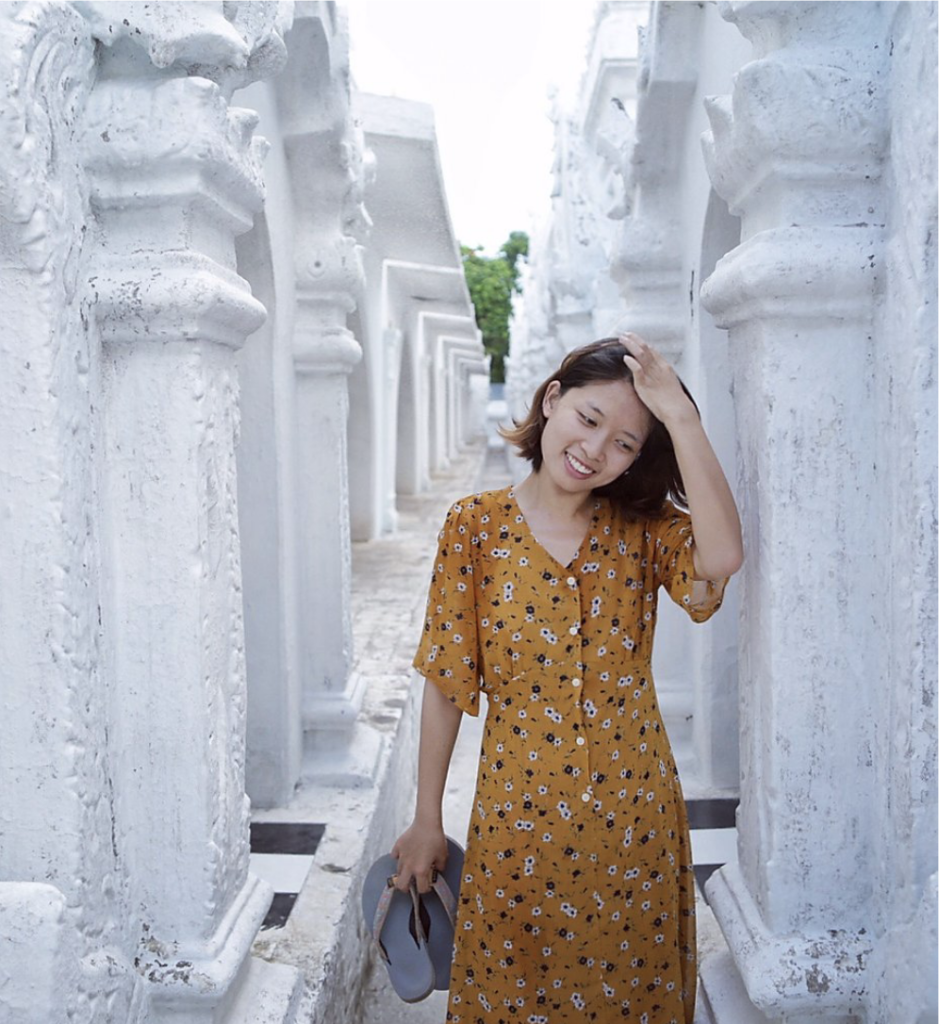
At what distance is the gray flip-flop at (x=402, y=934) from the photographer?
191cm

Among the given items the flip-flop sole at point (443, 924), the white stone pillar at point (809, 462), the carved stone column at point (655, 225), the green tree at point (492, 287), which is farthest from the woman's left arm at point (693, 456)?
the green tree at point (492, 287)

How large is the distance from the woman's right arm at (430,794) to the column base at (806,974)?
593 millimetres

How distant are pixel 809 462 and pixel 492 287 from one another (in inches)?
1194

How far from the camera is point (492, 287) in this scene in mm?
31172

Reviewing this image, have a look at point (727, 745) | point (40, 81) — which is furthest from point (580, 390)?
point (727, 745)

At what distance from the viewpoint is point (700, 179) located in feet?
10.1

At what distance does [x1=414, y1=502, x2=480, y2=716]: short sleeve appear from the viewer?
5.77ft

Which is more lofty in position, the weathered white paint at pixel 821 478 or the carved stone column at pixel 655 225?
the carved stone column at pixel 655 225

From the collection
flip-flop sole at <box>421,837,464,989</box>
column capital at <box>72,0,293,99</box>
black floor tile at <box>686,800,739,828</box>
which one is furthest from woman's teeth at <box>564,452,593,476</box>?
black floor tile at <box>686,800,739,828</box>

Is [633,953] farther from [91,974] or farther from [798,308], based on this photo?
[798,308]

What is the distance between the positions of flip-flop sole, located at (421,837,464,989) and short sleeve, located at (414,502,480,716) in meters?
0.36

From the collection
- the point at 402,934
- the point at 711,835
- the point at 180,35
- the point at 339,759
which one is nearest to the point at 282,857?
the point at 339,759

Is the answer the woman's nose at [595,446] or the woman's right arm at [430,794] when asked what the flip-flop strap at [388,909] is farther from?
the woman's nose at [595,446]

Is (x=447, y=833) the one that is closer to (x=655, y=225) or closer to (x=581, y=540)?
(x=655, y=225)
